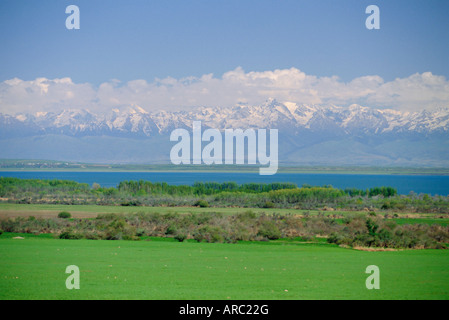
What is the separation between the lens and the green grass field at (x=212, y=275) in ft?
42.9

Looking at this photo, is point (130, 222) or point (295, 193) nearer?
point (130, 222)

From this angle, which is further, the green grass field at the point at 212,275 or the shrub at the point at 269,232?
the shrub at the point at 269,232

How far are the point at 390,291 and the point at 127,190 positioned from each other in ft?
229

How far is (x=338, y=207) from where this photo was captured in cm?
6300

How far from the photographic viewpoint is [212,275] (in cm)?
1580

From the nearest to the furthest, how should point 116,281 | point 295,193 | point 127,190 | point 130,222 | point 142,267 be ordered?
point 116,281
point 142,267
point 130,222
point 295,193
point 127,190

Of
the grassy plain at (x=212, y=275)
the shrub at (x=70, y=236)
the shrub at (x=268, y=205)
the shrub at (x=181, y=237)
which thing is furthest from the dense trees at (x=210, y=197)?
the grassy plain at (x=212, y=275)

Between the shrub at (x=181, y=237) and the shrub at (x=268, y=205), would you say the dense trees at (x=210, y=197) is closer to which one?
the shrub at (x=268, y=205)

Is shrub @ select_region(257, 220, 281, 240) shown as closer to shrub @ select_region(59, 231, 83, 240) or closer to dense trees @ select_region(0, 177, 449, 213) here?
shrub @ select_region(59, 231, 83, 240)

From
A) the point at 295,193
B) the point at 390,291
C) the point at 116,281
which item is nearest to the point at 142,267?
the point at 116,281

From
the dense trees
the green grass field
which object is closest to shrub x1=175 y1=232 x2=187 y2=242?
the green grass field

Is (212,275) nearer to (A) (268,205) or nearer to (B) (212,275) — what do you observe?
(B) (212,275)

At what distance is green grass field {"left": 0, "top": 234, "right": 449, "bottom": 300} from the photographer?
42.9 ft
